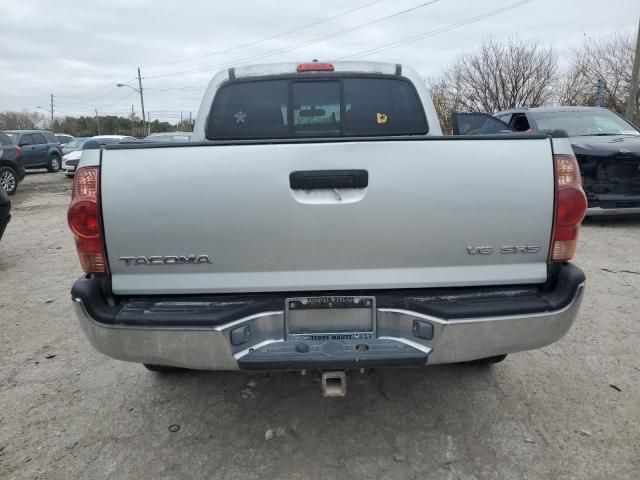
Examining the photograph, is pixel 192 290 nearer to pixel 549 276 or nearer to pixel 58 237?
pixel 549 276

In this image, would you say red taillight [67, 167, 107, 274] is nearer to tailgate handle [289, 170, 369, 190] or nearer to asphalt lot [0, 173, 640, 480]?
tailgate handle [289, 170, 369, 190]

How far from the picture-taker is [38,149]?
64.3 ft

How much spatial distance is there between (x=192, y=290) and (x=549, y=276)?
1.60 m

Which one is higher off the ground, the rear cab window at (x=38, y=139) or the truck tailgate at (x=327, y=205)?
the rear cab window at (x=38, y=139)

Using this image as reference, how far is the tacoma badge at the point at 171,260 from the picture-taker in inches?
82.0

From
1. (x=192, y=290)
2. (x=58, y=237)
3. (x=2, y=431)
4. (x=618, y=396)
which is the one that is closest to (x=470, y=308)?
(x=192, y=290)

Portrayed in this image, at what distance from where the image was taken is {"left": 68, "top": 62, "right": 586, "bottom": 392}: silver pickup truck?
6.61 feet

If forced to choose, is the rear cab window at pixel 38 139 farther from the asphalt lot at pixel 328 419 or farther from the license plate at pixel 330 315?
the license plate at pixel 330 315

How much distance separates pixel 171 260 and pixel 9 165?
13.6 metres

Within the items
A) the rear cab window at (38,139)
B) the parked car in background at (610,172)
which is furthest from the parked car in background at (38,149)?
the parked car in background at (610,172)

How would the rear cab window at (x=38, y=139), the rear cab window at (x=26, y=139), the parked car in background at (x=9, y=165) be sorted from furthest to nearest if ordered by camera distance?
1. the rear cab window at (x=38, y=139)
2. the rear cab window at (x=26, y=139)
3. the parked car in background at (x=9, y=165)

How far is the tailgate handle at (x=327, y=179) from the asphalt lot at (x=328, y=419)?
1.36 metres

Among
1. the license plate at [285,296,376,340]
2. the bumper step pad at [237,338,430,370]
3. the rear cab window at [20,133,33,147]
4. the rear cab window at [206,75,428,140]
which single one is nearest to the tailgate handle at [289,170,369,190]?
the license plate at [285,296,376,340]

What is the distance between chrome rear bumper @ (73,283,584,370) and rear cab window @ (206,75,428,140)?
1884 millimetres
